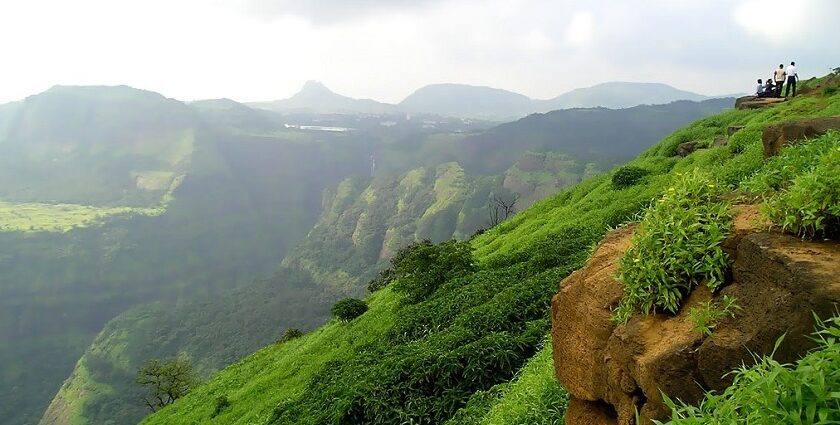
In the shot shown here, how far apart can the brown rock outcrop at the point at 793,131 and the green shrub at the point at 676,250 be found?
13.9 ft

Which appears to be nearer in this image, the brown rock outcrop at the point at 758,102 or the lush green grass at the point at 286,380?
the lush green grass at the point at 286,380

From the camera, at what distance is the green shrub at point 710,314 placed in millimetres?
4590

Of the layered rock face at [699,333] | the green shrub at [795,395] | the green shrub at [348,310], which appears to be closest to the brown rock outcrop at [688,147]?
the green shrub at [348,310]

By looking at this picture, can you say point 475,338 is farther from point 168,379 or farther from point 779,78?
point 168,379

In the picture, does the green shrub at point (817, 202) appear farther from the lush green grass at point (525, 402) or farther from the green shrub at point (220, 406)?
the green shrub at point (220, 406)

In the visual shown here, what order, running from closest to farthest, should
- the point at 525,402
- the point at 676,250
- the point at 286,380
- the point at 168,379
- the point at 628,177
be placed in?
the point at 676,250, the point at 525,402, the point at 286,380, the point at 628,177, the point at 168,379

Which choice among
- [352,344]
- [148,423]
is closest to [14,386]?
[148,423]

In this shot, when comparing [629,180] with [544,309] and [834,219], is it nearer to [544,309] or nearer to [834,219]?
[544,309]

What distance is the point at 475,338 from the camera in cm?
1462

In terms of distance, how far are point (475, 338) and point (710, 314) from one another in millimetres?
10335

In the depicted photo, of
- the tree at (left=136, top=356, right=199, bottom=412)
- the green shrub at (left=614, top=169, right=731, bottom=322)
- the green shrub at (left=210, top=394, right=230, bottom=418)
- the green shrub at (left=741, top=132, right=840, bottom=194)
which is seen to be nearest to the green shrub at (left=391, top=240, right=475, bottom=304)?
the green shrub at (left=210, top=394, right=230, bottom=418)

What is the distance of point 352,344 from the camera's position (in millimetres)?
22297

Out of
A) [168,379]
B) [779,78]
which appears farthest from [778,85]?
[168,379]

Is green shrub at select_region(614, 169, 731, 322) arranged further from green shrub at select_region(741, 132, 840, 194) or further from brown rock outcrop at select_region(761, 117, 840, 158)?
brown rock outcrop at select_region(761, 117, 840, 158)
